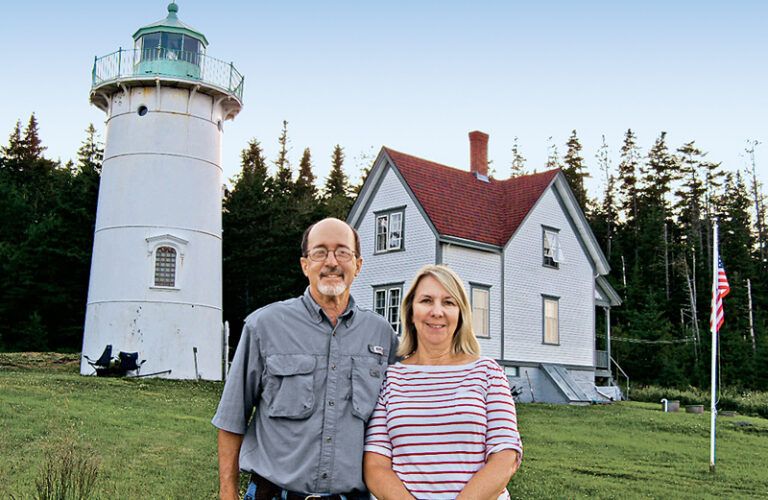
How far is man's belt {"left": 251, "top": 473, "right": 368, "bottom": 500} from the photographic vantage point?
12.6 feet

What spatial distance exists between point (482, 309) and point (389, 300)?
281cm

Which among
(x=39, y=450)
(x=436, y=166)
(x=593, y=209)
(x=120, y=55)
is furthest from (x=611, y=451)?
(x=593, y=209)

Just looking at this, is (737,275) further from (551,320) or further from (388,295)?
(388,295)

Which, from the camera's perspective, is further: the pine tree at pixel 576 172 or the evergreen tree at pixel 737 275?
the pine tree at pixel 576 172

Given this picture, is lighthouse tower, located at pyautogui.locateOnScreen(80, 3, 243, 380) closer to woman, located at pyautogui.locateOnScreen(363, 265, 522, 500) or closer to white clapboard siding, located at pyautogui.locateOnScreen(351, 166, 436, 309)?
white clapboard siding, located at pyautogui.locateOnScreen(351, 166, 436, 309)

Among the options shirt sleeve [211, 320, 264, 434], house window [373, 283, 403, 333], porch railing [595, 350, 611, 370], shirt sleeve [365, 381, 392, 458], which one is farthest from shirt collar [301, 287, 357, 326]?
porch railing [595, 350, 611, 370]

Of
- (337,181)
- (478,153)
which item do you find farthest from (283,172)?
(478,153)

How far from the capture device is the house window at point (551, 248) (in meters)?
27.4

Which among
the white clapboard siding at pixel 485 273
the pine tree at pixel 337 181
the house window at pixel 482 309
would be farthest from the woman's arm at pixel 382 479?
the pine tree at pixel 337 181

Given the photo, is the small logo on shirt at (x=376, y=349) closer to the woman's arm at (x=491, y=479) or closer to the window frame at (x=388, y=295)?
the woman's arm at (x=491, y=479)

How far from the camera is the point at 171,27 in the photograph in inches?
1043

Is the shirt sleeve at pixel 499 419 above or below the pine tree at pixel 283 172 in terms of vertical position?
below

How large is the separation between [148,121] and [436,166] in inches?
361

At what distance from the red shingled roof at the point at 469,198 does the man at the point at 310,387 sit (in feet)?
65.3
